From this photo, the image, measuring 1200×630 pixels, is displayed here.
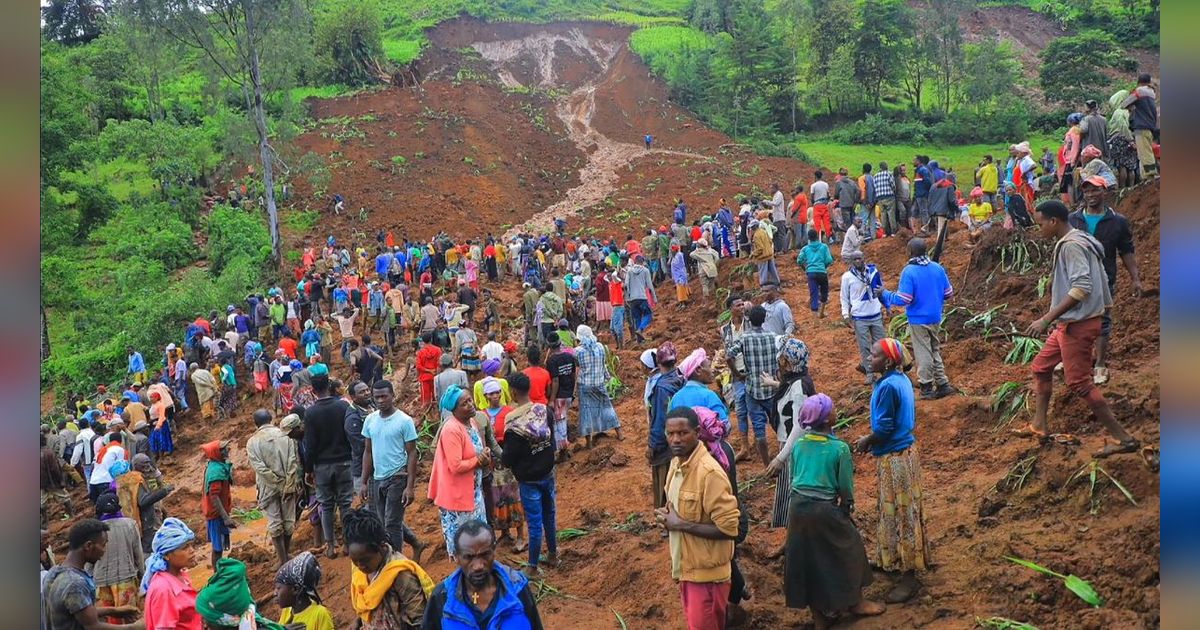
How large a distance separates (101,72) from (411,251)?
2679 centimetres

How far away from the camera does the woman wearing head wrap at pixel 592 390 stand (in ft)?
33.2

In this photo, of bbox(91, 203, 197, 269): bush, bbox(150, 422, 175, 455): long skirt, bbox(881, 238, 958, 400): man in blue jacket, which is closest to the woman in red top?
bbox(881, 238, 958, 400): man in blue jacket

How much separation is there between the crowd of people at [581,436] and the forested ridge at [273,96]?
12459mm

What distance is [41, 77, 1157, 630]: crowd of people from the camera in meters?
4.67

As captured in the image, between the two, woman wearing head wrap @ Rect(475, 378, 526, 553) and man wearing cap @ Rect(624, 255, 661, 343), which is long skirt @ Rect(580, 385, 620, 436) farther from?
man wearing cap @ Rect(624, 255, 661, 343)

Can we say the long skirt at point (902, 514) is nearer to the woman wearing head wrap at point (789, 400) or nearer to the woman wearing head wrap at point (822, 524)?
the woman wearing head wrap at point (822, 524)

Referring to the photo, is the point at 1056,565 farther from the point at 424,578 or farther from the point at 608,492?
the point at 608,492

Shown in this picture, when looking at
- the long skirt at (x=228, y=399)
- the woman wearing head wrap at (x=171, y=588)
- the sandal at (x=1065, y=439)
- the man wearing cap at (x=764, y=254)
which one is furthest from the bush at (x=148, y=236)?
the sandal at (x=1065, y=439)

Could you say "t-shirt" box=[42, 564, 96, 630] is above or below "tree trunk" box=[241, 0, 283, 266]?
below

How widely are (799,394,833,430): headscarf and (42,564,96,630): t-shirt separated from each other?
4281mm

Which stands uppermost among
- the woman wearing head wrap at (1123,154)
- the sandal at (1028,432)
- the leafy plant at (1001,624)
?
the woman wearing head wrap at (1123,154)

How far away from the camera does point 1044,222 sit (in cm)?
596

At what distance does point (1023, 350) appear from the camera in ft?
31.7
